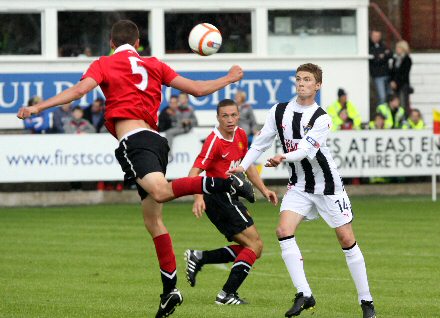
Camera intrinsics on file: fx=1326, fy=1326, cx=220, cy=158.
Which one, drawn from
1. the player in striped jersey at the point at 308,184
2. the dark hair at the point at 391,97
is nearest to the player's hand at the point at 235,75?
the player in striped jersey at the point at 308,184

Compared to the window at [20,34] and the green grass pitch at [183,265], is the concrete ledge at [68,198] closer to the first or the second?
the green grass pitch at [183,265]

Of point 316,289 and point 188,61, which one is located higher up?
point 188,61

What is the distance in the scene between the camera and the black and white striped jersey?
10555 mm

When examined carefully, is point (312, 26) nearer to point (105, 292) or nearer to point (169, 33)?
point (169, 33)

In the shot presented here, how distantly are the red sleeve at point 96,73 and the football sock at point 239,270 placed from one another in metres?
Answer: 2.57

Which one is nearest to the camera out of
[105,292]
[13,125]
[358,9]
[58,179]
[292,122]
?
[292,122]

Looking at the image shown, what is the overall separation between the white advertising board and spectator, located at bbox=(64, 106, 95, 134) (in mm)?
482

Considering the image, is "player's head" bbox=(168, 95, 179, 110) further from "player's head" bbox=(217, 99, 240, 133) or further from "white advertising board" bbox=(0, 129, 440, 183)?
"player's head" bbox=(217, 99, 240, 133)

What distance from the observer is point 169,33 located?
2964cm

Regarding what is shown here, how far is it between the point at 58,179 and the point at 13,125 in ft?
11.4

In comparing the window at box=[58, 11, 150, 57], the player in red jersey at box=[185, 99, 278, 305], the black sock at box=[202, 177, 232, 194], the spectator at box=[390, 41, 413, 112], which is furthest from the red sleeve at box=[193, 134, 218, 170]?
the spectator at box=[390, 41, 413, 112]

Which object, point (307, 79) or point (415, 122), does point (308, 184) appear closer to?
point (307, 79)

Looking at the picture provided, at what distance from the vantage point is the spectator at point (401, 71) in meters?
29.3

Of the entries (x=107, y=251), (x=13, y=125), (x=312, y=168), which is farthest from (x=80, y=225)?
(x=312, y=168)
